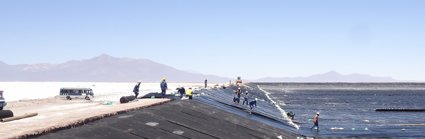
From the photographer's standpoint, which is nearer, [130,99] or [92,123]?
[92,123]

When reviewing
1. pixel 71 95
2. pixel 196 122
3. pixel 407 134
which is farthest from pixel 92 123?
pixel 71 95

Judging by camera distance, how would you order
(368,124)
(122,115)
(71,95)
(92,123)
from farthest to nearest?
(71,95) → (368,124) → (122,115) → (92,123)

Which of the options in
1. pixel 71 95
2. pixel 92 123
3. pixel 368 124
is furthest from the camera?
pixel 71 95

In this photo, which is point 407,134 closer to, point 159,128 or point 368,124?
point 368,124

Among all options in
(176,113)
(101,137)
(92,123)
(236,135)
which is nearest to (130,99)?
(176,113)

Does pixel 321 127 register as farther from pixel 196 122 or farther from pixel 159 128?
pixel 159 128

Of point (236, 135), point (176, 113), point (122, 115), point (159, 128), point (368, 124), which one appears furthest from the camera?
point (368, 124)

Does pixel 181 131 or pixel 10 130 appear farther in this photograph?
pixel 181 131

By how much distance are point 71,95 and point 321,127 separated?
3619cm

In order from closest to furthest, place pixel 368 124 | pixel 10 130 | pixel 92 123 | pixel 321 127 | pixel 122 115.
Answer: pixel 10 130
pixel 92 123
pixel 122 115
pixel 321 127
pixel 368 124

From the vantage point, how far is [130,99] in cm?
5319

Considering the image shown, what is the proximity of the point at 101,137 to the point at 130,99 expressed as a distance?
2706 centimetres

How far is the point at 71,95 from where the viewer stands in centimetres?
7725

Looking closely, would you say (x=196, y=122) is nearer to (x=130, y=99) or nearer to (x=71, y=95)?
(x=130, y=99)
